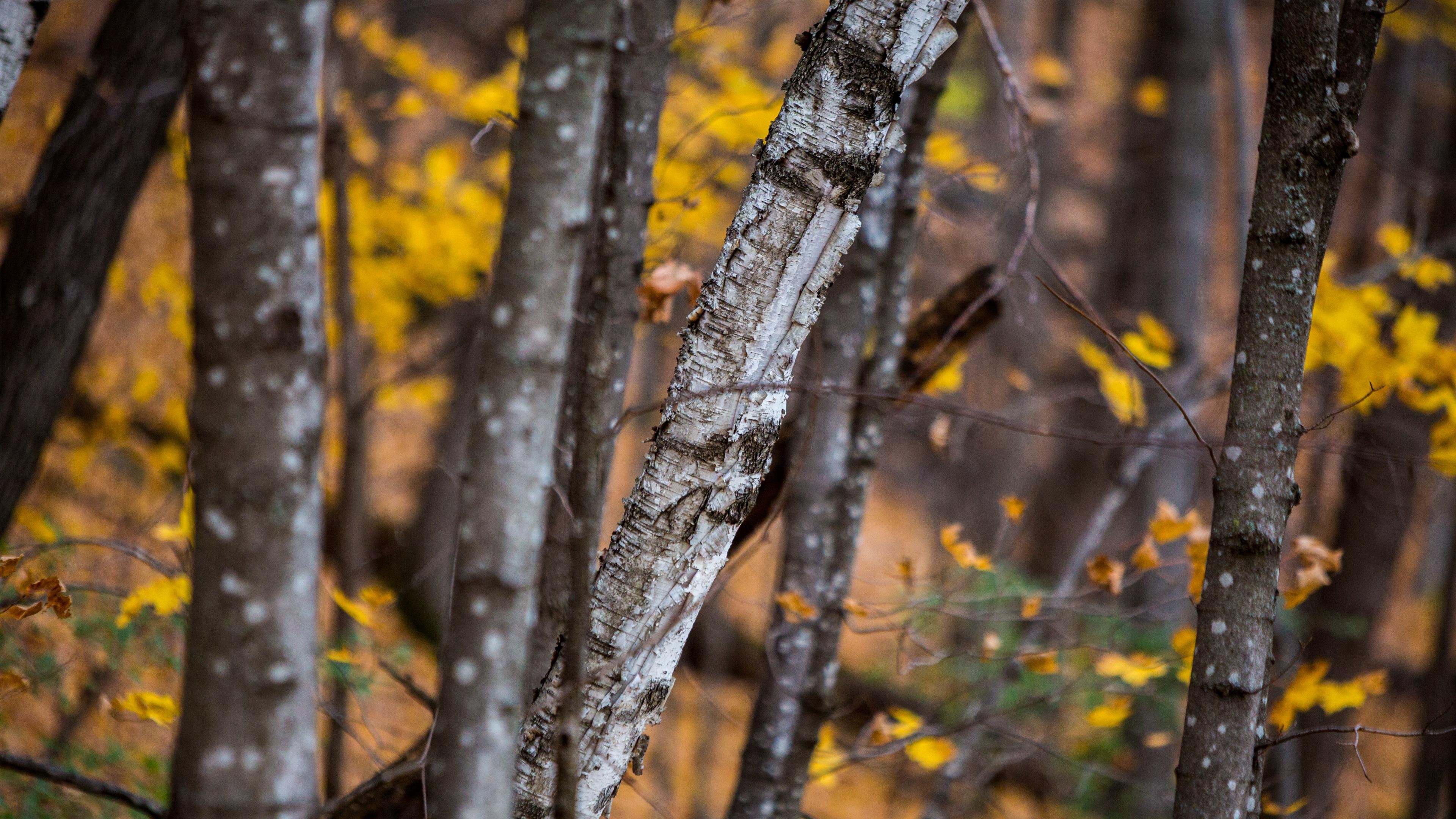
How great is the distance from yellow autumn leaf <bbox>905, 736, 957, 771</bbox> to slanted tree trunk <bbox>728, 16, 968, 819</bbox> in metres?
0.39

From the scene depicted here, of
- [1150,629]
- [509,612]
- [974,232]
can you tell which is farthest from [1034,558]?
[509,612]

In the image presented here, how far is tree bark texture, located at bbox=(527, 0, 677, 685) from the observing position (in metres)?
1.67

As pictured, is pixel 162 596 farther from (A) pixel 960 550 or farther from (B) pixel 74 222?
(A) pixel 960 550

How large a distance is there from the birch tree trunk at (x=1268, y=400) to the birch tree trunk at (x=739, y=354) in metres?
0.88

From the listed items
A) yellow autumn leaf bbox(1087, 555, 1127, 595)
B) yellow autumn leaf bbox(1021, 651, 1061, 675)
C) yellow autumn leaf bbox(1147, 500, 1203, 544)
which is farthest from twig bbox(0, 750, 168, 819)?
yellow autumn leaf bbox(1147, 500, 1203, 544)

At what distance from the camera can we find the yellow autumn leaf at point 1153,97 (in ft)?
21.9

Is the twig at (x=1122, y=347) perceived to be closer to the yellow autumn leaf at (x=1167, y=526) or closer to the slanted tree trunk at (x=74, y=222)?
the yellow autumn leaf at (x=1167, y=526)

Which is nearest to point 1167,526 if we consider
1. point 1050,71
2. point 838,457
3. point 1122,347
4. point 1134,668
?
point 1134,668

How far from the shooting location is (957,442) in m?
3.21

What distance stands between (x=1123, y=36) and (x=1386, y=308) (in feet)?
34.9

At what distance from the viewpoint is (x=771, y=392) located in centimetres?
173

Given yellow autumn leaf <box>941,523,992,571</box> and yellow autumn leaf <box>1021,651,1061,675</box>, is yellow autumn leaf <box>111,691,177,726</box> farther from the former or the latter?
yellow autumn leaf <box>1021,651,1061,675</box>

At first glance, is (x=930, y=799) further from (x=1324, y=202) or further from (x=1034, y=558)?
(x=1034, y=558)

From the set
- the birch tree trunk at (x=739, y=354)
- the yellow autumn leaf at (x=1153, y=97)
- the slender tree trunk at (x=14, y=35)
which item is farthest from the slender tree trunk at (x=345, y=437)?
the yellow autumn leaf at (x=1153, y=97)
